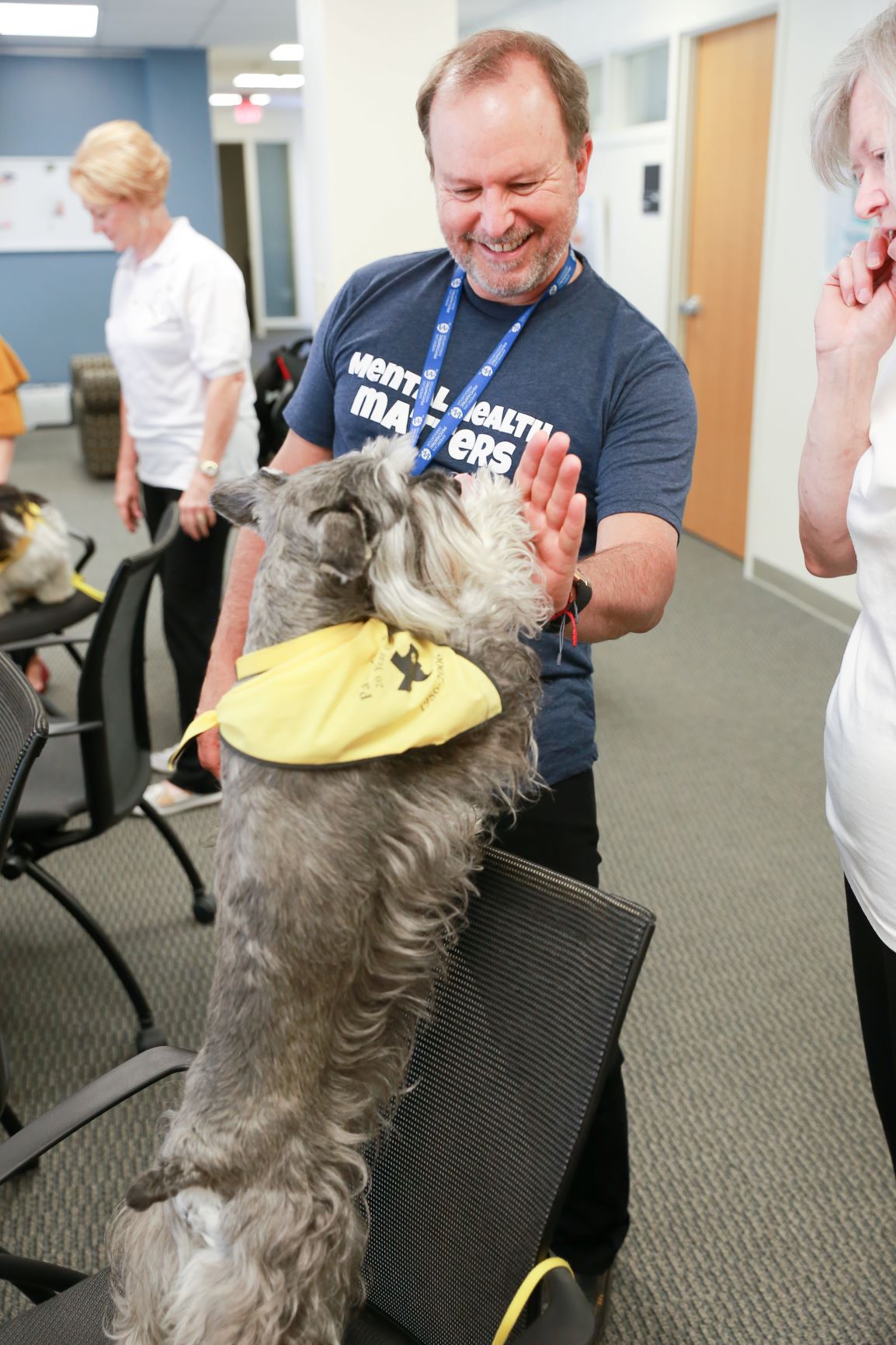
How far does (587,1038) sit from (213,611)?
286cm

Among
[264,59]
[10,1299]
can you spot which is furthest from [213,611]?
[264,59]

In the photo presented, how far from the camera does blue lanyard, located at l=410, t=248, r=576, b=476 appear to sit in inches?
62.2

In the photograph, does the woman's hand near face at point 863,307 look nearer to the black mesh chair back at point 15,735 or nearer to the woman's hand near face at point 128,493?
the black mesh chair back at point 15,735

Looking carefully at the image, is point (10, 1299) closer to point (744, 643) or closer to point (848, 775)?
point (848, 775)

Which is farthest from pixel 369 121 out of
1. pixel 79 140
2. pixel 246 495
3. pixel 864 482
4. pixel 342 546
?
pixel 79 140

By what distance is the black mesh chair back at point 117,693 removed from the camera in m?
2.46

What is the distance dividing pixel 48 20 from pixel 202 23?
1233 mm

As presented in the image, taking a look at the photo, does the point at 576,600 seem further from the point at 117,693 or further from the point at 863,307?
the point at 117,693

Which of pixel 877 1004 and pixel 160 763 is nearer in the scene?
pixel 877 1004

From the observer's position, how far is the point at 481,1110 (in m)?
1.23

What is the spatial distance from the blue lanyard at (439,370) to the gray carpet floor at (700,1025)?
0.65 metres

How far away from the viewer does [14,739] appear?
1.71 m

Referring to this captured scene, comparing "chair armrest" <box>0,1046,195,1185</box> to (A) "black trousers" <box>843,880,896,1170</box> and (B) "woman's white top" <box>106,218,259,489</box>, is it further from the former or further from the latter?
(B) "woman's white top" <box>106,218,259,489</box>

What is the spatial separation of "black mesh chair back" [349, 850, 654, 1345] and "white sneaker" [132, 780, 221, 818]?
2.46 m
